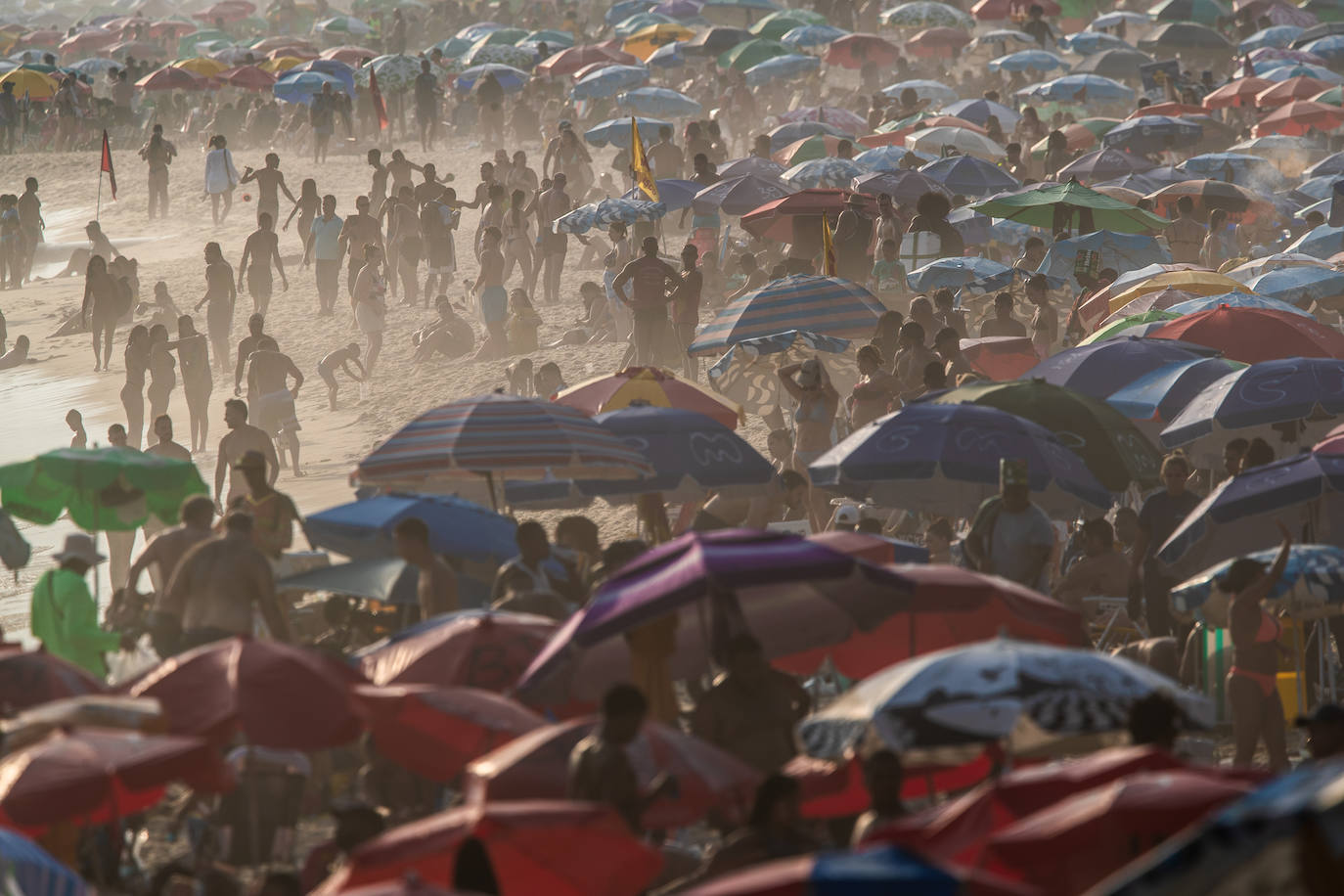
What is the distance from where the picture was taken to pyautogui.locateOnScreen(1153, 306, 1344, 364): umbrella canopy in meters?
14.7

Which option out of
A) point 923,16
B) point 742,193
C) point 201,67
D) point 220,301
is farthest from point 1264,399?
point 201,67

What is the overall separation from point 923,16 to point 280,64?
41.8 feet

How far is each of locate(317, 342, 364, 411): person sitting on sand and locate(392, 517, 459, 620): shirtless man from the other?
1318cm

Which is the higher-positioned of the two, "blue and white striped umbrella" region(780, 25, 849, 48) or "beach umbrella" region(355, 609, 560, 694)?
"blue and white striped umbrella" region(780, 25, 849, 48)

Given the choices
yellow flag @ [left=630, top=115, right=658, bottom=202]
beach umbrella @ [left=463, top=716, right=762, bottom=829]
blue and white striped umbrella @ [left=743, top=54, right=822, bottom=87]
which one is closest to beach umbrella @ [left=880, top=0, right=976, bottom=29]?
blue and white striped umbrella @ [left=743, top=54, right=822, bottom=87]

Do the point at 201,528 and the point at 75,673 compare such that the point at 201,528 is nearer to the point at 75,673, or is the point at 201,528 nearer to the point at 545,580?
the point at 545,580

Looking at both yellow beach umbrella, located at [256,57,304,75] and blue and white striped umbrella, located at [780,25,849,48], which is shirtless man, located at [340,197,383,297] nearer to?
blue and white striped umbrella, located at [780,25,849,48]

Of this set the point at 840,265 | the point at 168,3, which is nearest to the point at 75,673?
the point at 840,265

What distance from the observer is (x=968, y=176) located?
73.8ft

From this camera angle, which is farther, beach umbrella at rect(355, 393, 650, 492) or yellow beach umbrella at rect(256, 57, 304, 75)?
yellow beach umbrella at rect(256, 57, 304, 75)

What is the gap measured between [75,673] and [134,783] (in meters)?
1.32

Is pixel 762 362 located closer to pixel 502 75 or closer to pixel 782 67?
pixel 782 67

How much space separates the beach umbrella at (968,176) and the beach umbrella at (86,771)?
53.4 feet

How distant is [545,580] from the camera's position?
10.2m
